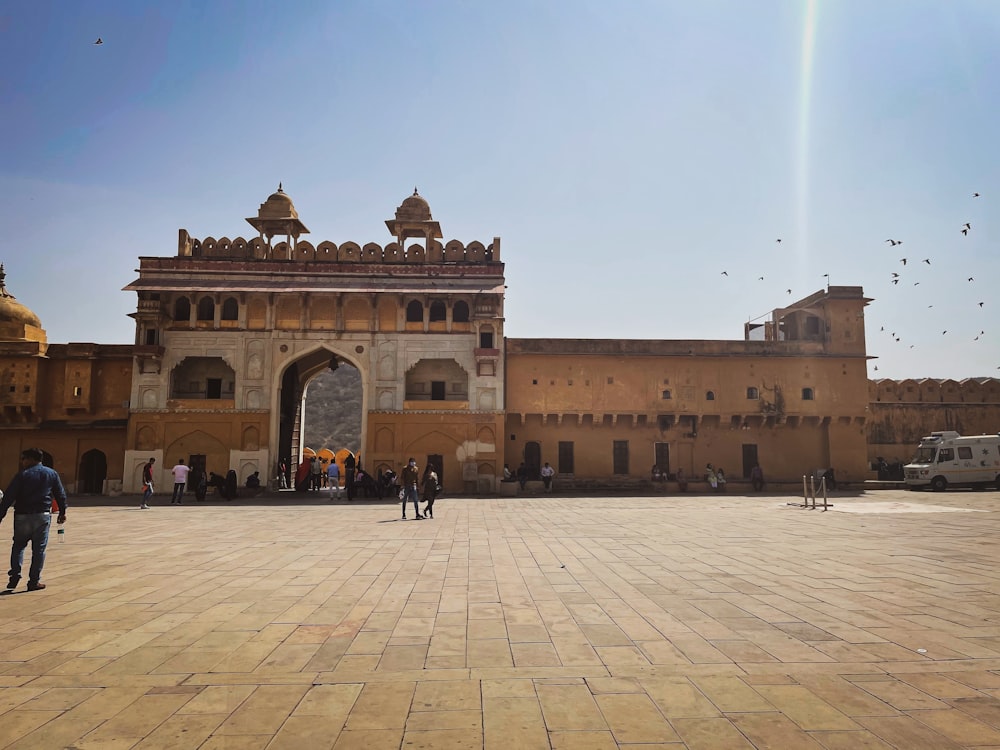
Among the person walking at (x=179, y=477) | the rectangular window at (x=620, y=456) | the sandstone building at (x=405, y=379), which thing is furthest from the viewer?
the rectangular window at (x=620, y=456)

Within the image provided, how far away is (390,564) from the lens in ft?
28.5

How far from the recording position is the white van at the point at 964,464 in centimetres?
2605

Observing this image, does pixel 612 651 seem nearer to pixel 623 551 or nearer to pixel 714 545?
pixel 623 551

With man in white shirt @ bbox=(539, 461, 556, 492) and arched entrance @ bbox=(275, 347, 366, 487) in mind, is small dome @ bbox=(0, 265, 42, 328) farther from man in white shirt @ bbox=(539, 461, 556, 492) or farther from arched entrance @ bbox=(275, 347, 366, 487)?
man in white shirt @ bbox=(539, 461, 556, 492)

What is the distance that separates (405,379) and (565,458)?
7784 mm

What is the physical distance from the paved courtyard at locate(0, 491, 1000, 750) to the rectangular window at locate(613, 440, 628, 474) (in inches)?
709

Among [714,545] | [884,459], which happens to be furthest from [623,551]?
[884,459]

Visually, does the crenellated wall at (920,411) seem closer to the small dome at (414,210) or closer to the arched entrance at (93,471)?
the small dome at (414,210)

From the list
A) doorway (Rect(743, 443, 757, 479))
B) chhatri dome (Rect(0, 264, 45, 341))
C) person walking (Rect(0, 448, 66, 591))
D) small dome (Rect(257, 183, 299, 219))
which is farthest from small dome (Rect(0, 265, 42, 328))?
doorway (Rect(743, 443, 757, 479))

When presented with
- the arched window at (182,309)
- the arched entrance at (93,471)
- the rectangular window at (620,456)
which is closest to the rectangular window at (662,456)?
the rectangular window at (620,456)

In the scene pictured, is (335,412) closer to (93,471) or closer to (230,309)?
(93,471)

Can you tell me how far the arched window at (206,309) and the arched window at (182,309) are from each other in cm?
46

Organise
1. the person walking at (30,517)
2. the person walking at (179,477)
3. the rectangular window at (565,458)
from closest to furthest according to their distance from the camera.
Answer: the person walking at (30,517) < the person walking at (179,477) < the rectangular window at (565,458)

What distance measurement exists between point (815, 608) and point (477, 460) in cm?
2010
